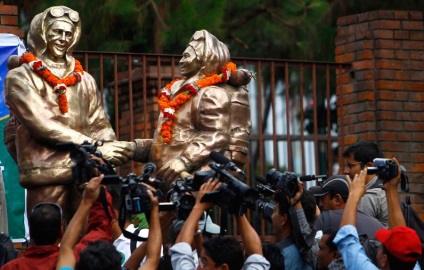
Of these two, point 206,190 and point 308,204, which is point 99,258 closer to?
point 206,190

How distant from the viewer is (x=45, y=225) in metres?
7.28

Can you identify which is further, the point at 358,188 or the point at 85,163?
the point at 85,163

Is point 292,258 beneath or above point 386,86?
beneath

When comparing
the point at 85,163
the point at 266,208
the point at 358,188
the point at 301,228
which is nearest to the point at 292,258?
the point at 301,228

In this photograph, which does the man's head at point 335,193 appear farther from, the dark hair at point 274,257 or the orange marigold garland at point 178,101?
the orange marigold garland at point 178,101

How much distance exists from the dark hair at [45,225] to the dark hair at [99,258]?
0.43 meters

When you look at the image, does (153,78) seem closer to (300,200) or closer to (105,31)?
(105,31)

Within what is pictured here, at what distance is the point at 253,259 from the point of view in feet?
24.5

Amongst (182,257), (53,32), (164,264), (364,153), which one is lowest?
(164,264)

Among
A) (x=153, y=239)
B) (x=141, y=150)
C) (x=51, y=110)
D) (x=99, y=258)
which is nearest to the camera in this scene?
(x=99, y=258)

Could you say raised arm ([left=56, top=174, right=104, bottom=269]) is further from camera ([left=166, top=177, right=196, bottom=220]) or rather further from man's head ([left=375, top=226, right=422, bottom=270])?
→ man's head ([left=375, top=226, right=422, bottom=270])

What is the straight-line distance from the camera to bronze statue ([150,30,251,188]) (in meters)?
10.1

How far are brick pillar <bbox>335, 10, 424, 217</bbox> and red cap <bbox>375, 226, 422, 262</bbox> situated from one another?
5.11 metres

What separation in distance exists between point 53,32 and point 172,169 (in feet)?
4.00
